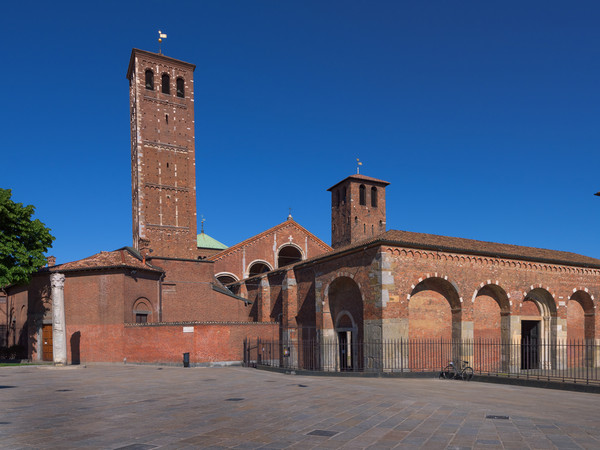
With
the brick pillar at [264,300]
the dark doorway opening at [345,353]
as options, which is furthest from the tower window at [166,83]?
the dark doorway opening at [345,353]

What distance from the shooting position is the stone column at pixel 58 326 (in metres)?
21.2

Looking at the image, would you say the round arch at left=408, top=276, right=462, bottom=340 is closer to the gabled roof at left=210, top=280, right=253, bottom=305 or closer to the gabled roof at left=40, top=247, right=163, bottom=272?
the gabled roof at left=40, top=247, right=163, bottom=272

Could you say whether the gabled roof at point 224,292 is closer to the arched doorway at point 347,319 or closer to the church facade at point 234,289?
the church facade at point 234,289

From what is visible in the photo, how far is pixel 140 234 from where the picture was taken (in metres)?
31.4

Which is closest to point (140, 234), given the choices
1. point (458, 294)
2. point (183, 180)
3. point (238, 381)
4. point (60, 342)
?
point (183, 180)

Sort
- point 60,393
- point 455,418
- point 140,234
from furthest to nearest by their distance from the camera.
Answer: point 140,234 < point 60,393 < point 455,418

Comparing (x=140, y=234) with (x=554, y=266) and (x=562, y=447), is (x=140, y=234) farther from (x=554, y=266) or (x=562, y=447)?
(x=562, y=447)

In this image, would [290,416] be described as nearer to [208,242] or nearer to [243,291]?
[243,291]

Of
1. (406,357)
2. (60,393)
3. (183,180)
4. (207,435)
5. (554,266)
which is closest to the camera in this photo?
(207,435)

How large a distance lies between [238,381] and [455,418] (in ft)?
28.1

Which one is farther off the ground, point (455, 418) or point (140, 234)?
point (140, 234)

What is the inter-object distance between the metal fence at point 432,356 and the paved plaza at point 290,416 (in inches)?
154

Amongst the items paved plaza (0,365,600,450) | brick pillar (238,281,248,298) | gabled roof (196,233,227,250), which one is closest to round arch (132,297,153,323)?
brick pillar (238,281,248,298)

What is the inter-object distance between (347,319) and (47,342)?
15499 millimetres
